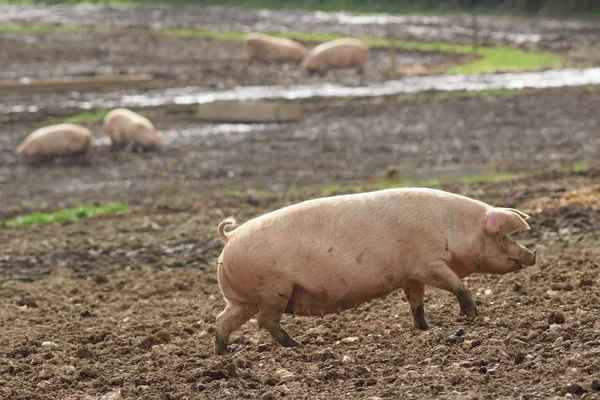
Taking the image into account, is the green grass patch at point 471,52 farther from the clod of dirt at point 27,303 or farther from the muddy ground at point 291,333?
the clod of dirt at point 27,303

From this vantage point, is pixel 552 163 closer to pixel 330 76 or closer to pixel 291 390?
pixel 291 390

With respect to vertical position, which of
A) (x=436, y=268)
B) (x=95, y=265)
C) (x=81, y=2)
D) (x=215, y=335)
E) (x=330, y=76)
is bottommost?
(x=81, y=2)

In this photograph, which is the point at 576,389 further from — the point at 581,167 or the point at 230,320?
the point at 581,167

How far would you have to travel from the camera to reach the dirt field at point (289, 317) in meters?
6.96

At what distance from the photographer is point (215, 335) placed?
839 centimetres

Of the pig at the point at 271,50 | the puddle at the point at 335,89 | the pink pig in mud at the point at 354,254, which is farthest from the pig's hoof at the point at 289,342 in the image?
the pig at the point at 271,50

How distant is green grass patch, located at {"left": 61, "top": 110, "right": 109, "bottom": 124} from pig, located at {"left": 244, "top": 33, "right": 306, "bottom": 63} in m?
10.8

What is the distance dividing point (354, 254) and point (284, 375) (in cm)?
119

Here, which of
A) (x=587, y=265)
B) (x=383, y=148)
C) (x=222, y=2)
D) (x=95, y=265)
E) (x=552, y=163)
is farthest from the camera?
(x=222, y=2)

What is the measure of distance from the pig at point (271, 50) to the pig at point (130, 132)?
13.1 metres

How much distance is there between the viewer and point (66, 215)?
1577 centimetres

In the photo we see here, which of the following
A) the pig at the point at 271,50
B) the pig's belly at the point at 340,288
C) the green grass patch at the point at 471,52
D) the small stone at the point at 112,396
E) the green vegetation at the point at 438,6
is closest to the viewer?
the small stone at the point at 112,396

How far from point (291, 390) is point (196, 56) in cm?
3055

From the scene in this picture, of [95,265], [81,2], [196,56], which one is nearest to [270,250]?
[95,265]
